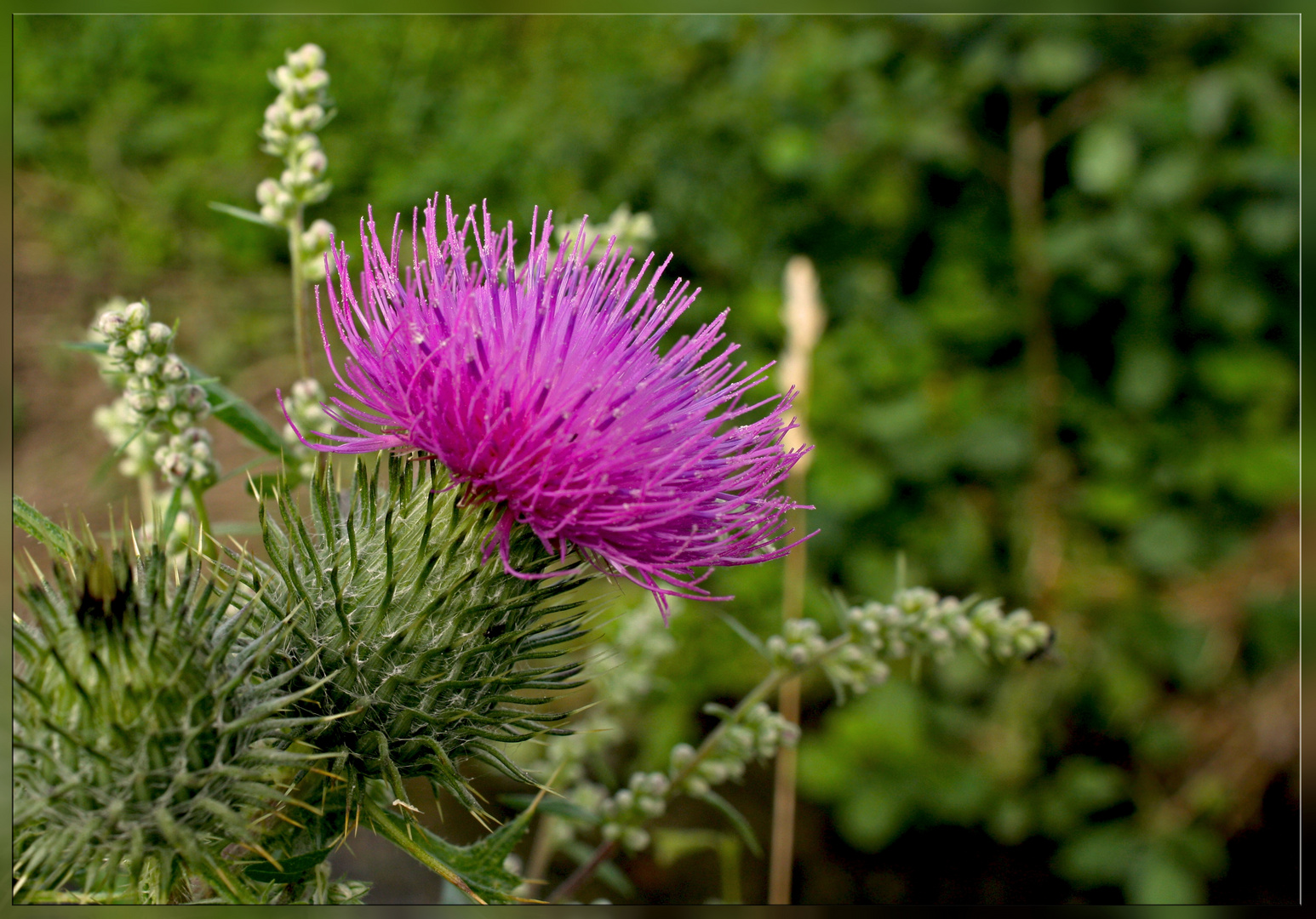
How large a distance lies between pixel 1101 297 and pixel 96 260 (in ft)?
20.2

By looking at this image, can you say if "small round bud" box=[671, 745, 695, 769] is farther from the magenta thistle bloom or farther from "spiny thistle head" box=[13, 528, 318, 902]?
"spiny thistle head" box=[13, 528, 318, 902]

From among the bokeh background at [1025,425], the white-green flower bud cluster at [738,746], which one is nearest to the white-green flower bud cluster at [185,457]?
the white-green flower bud cluster at [738,746]

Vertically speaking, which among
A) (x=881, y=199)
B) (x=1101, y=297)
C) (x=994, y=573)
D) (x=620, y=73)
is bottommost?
(x=994, y=573)

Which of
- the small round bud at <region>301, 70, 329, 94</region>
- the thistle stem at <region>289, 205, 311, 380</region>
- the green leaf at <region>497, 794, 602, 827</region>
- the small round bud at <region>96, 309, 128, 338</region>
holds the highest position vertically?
the small round bud at <region>301, 70, 329, 94</region>

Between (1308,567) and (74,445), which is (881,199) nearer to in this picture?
(1308,567)

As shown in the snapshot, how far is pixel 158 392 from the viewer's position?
73.2 inches

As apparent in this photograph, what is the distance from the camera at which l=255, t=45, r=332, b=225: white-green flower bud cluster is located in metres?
2.13

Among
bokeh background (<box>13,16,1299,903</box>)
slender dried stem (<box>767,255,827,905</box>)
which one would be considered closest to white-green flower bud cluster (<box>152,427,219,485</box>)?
slender dried stem (<box>767,255,827,905</box>)

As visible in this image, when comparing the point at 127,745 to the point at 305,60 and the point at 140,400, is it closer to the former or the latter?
the point at 140,400

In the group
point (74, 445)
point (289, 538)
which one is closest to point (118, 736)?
point (289, 538)

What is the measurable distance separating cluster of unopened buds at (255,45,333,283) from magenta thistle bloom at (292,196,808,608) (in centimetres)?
23

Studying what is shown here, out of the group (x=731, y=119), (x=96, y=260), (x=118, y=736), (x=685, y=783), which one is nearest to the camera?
(x=118, y=736)

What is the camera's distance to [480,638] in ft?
6.23

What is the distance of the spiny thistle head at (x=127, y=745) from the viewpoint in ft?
5.08
